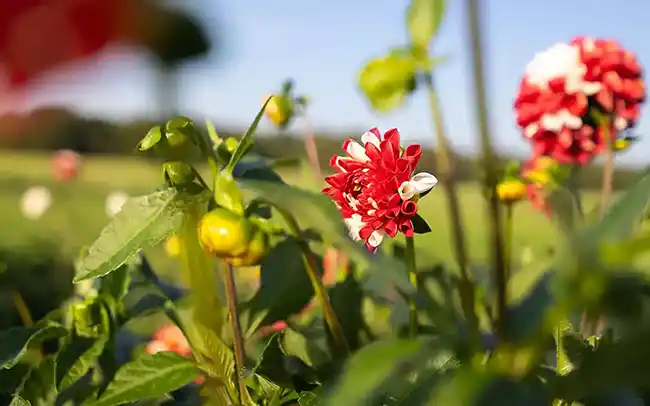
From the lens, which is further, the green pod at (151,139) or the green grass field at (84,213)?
the green grass field at (84,213)

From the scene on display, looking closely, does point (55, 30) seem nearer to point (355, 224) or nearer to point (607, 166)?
point (355, 224)

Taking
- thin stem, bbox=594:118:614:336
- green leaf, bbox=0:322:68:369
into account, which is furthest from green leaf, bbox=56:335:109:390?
thin stem, bbox=594:118:614:336

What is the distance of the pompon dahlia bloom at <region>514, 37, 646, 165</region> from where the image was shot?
2.40 feet

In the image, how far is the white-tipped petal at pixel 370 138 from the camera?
374mm

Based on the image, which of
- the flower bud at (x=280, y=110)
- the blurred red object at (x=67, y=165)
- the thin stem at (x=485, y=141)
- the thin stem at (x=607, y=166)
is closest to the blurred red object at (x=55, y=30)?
the thin stem at (x=485, y=141)

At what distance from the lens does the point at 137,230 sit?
33 centimetres

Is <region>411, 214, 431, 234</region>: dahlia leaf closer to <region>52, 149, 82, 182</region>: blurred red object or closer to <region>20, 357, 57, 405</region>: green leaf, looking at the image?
<region>20, 357, 57, 405</region>: green leaf

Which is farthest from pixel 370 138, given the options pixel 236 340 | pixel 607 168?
pixel 607 168

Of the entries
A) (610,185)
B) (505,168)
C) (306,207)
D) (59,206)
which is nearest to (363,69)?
(306,207)

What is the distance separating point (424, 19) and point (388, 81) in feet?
0.10

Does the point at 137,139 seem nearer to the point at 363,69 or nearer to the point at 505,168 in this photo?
the point at 363,69

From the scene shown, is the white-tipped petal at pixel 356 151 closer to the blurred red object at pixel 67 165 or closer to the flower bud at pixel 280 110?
the flower bud at pixel 280 110

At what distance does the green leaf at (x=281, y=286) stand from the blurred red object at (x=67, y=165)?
2432 mm

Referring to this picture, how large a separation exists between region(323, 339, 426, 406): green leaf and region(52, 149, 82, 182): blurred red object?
2.63 m
